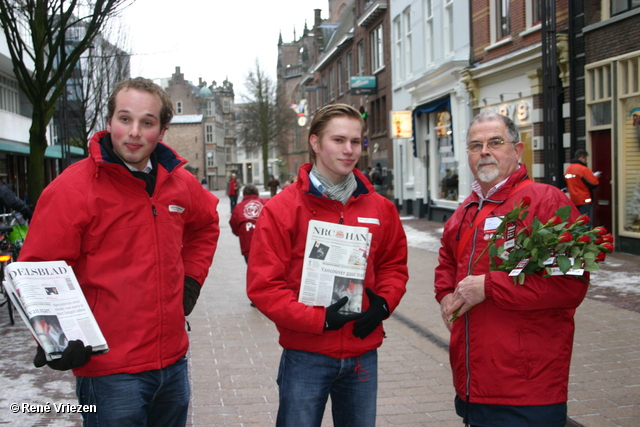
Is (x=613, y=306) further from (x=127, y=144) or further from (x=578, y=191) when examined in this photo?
(x=127, y=144)

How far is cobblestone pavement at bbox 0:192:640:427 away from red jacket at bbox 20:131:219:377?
2.16 meters

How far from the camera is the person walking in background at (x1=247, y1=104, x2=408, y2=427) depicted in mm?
2666

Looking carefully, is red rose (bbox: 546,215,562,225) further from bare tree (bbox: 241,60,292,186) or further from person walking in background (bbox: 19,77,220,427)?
bare tree (bbox: 241,60,292,186)

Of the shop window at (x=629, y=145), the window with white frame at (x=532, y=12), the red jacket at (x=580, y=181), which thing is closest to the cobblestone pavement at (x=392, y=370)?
the red jacket at (x=580, y=181)

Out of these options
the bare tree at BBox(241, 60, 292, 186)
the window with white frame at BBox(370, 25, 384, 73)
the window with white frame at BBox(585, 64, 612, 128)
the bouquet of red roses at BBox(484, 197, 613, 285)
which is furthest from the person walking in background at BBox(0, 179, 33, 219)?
the bare tree at BBox(241, 60, 292, 186)

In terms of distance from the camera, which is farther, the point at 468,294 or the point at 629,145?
the point at 629,145

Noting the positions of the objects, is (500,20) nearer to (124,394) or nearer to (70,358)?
(124,394)

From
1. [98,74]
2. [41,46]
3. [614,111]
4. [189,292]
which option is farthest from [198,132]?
[189,292]

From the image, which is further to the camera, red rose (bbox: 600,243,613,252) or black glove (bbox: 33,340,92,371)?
red rose (bbox: 600,243,613,252)

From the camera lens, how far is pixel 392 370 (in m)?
5.75

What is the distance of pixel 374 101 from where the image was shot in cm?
3144

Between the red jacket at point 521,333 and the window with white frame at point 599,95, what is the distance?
11007 mm

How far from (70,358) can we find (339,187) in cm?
128

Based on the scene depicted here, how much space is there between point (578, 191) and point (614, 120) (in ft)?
5.01
